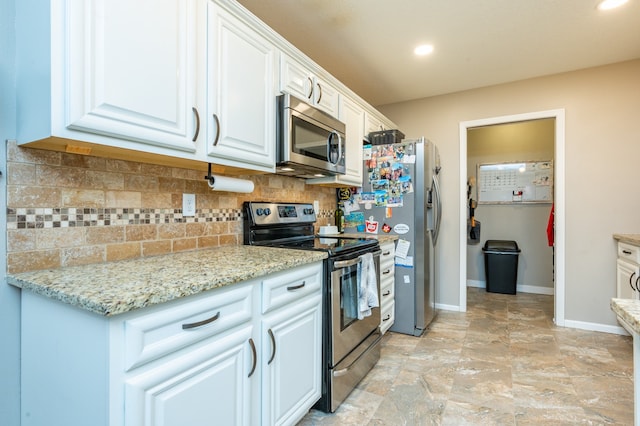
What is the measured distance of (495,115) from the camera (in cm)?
341

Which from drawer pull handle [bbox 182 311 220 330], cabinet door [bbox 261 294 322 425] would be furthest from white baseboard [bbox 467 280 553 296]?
drawer pull handle [bbox 182 311 220 330]

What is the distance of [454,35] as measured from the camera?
2449 millimetres

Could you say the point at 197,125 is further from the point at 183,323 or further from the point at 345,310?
the point at 345,310

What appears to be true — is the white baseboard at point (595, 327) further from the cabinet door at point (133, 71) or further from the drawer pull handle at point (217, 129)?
the cabinet door at point (133, 71)

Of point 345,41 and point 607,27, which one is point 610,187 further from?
point 345,41

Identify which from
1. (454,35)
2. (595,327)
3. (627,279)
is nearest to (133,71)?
(454,35)

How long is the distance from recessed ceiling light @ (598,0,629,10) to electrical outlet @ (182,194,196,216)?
9.25ft

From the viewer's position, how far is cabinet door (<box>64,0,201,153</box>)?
3.31ft

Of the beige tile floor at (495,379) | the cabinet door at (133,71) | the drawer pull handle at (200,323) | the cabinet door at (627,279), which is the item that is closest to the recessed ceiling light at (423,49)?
the cabinet door at (133,71)

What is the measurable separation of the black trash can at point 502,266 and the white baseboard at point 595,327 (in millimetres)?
1213

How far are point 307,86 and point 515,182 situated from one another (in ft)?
11.9

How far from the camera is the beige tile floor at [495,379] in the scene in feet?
5.63

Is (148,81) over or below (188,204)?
over

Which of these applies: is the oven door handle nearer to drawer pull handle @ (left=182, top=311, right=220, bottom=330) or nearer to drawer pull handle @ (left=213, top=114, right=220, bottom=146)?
drawer pull handle @ (left=182, top=311, right=220, bottom=330)
